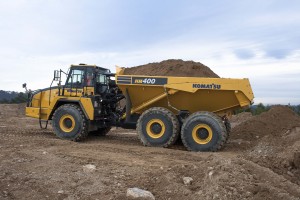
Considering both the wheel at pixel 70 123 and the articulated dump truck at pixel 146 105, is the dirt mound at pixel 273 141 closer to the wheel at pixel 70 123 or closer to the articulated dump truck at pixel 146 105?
the articulated dump truck at pixel 146 105

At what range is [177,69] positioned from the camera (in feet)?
89.2

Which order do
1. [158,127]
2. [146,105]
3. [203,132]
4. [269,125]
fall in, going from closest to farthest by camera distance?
[203,132], [158,127], [146,105], [269,125]

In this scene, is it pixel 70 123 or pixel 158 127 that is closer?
pixel 158 127

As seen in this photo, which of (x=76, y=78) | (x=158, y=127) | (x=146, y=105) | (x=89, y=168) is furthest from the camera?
(x=76, y=78)

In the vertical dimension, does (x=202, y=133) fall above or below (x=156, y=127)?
below

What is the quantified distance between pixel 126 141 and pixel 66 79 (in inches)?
109

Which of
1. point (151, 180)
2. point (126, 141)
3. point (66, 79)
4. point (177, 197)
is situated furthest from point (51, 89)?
point (177, 197)

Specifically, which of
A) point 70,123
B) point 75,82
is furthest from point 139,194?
point 75,82

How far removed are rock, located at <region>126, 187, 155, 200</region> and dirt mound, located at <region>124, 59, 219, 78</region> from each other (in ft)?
65.3

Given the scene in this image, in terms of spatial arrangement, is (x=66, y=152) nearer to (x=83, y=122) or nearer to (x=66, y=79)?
(x=83, y=122)

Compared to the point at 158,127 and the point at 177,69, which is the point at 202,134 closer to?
the point at 158,127

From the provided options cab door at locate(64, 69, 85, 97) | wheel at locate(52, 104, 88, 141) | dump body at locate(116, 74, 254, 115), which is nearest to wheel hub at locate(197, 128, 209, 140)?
dump body at locate(116, 74, 254, 115)

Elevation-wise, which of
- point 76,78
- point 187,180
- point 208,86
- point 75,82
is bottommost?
point 187,180

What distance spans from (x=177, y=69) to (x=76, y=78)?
52.3 ft
